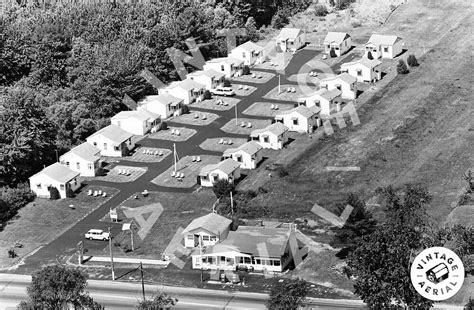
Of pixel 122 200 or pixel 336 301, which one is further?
pixel 122 200

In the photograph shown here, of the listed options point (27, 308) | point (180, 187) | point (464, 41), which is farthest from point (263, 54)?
point (27, 308)

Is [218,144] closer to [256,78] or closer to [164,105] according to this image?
[164,105]

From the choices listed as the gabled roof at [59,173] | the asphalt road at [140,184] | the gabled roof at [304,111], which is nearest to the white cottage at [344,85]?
the asphalt road at [140,184]

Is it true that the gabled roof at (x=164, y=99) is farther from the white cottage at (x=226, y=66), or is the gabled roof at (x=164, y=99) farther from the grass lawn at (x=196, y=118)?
the white cottage at (x=226, y=66)

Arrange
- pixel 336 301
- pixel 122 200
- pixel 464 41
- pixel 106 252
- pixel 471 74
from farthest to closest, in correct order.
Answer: pixel 464 41 < pixel 471 74 < pixel 122 200 < pixel 106 252 < pixel 336 301

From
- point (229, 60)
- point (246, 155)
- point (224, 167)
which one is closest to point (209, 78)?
point (229, 60)

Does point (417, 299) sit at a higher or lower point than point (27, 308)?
higher

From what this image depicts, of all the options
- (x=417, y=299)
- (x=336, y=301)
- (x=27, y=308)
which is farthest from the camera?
(x=336, y=301)

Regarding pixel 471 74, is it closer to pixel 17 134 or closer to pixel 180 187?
pixel 180 187
